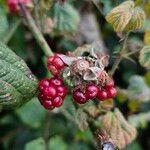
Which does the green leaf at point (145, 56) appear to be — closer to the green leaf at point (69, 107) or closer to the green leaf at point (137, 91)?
the green leaf at point (69, 107)

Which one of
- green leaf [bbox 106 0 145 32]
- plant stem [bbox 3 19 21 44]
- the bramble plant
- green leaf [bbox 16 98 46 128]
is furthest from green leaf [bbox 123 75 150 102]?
A: green leaf [bbox 106 0 145 32]

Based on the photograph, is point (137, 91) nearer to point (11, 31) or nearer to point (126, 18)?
point (11, 31)

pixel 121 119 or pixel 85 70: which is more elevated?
pixel 85 70

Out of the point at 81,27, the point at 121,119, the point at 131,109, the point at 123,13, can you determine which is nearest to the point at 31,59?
the point at 81,27

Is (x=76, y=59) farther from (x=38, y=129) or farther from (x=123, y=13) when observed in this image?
(x=38, y=129)

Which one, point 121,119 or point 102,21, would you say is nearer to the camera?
point 121,119

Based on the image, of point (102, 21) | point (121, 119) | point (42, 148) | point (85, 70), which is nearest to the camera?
point (85, 70)

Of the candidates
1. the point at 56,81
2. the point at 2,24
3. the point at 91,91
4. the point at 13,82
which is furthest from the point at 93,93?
the point at 2,24

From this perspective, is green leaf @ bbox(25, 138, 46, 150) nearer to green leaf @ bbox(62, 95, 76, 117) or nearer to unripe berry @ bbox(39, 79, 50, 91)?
green leaf @ bbox(62, 95, 76, 117)
